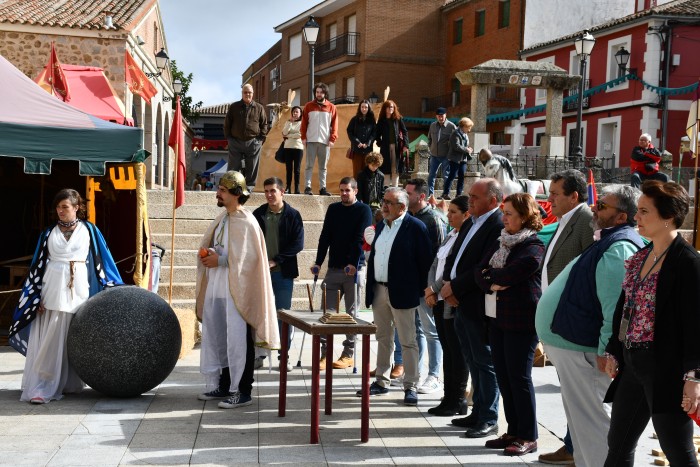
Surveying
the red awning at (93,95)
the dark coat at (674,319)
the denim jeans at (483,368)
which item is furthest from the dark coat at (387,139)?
the dark coat at (674,319)

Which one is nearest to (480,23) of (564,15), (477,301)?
(564,15)

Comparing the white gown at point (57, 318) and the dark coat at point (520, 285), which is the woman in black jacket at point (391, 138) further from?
the dark coat at point (520, 285)

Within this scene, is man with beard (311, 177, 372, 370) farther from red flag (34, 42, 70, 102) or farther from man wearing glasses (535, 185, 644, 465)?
red flag (34, 42, 70, 102)

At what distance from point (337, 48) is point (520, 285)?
132 feet

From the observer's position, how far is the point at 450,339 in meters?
7.56

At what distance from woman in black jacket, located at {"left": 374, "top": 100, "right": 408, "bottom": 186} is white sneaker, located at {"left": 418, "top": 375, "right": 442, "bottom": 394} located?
25.2 ft

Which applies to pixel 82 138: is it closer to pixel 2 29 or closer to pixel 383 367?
pixel 383 367

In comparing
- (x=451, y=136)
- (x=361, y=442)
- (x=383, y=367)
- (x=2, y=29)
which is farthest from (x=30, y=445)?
(x=2, y=29)

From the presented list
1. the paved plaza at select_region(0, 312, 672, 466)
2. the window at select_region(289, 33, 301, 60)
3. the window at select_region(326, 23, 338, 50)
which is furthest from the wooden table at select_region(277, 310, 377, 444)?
the window at select_region(289, 33, 301, 60)

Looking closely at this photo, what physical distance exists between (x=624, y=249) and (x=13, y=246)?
11.0 meters

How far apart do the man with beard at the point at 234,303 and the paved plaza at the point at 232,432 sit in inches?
11.2

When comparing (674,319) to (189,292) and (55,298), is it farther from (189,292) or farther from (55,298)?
(189,292)

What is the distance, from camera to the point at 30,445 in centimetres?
632

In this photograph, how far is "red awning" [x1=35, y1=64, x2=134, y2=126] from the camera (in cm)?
1500
